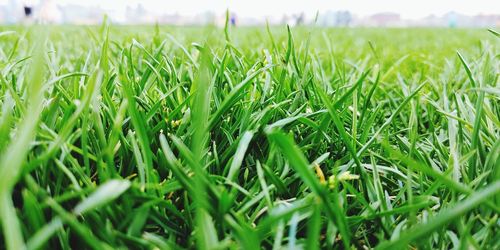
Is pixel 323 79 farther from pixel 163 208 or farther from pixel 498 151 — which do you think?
pixel 163 208

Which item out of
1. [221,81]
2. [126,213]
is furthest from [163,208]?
[221,81]

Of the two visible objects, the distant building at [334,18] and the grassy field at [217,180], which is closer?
the grassy field at [217,180]

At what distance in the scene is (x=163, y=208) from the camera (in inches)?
19.7

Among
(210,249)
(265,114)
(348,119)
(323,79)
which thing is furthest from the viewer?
(323,79)

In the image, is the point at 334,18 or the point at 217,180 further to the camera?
the point at 334,18

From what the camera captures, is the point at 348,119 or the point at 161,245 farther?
the point at 348,119

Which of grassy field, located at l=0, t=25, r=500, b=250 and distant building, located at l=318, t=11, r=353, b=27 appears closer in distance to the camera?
grassy field, located at l=0, t=25, r=500, b=250

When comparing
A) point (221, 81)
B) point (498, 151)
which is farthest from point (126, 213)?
point (498, 151)

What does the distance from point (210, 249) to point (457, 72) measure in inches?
45.5

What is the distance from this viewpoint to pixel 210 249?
350 mm

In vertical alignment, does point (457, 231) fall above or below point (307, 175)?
below

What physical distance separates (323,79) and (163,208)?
59 cm

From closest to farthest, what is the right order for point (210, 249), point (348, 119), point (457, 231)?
point (210, 249) < point (457, 231) < point (348, 119)

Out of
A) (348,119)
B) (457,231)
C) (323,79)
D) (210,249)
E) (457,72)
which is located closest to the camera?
(210,249)
